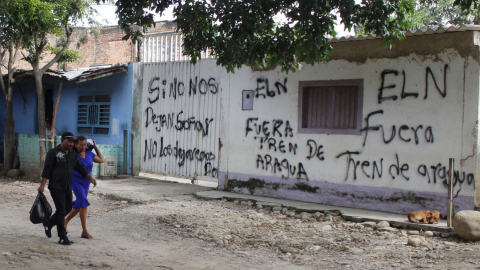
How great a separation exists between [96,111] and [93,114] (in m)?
0.16

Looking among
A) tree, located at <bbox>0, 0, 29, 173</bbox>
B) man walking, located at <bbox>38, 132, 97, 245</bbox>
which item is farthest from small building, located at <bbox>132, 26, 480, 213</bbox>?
man walking, located at <bbox>38, 132, 97, 245</bbox>

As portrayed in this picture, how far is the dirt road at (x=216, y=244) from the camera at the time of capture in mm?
4938

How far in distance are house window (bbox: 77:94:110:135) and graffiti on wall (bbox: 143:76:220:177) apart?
1.41 metres

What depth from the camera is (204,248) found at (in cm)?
565

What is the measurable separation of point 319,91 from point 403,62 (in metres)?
1.58

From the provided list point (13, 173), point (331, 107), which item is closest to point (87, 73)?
point (13, 173)

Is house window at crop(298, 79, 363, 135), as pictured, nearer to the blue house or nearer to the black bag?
the black bag

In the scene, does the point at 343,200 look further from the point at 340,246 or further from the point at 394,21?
the point at 394,21

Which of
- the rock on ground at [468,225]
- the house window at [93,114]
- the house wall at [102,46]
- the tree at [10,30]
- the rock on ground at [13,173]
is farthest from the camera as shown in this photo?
the house wall at [102,46]

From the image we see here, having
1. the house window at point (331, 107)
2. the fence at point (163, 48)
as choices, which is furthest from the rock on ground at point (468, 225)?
the fence at point (163, 48)

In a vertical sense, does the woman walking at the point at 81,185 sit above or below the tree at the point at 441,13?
below

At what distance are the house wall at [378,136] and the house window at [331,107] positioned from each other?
0.36 feet

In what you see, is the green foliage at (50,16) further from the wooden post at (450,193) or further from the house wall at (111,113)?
the wooden post at (450,193)

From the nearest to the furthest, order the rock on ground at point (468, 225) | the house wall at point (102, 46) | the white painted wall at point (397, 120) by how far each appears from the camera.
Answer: the rock on ground at point (468, 225), the white painted wall at point (397, 120), the house wall at point (102, 46)
